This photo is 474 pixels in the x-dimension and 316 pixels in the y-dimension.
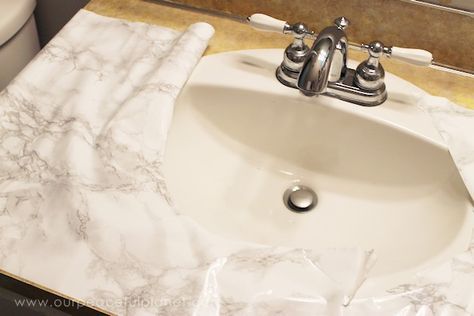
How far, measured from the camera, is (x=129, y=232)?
2.14 ft

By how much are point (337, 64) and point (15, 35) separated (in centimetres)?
77

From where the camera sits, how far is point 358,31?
0.92m

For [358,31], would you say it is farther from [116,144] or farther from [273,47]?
[116,144]

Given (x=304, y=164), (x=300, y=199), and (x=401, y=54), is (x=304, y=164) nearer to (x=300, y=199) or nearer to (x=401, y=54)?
(x=300, y=199)

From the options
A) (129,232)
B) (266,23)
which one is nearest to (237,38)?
(266,23)

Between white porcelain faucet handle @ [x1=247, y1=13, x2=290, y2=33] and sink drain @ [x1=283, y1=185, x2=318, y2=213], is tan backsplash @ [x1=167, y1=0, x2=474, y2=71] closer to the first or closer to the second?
white porcelain faucet handle @ [x1=247, y1=13, x2=290, y2=33]

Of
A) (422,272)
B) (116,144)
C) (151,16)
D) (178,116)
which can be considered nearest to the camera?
(422,272)

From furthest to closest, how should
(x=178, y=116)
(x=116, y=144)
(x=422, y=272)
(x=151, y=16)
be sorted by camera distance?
1. (x=151, y=16)
2. (x=178, y=116)
3. (x=116, y=144)
4. (x=422, y=272)

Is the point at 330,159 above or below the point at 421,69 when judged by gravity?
below

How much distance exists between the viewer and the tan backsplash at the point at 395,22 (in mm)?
864

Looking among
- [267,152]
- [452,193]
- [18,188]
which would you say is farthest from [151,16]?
[452,193]

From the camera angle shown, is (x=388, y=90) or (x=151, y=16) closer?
(x=388, y=90)

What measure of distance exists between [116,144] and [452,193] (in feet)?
1.60

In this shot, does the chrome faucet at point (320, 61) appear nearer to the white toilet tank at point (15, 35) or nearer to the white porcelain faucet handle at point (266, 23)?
the white porcelain faucet handle at point (266, 23)
